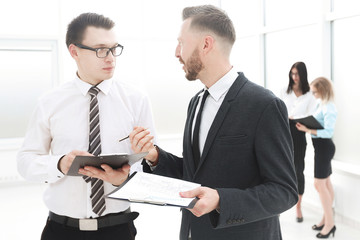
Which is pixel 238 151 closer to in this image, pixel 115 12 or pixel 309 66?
pixel 309 66

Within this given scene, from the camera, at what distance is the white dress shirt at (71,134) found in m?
1.84

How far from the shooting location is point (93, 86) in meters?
1.97

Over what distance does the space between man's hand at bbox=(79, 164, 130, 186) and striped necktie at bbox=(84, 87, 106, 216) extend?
12cm

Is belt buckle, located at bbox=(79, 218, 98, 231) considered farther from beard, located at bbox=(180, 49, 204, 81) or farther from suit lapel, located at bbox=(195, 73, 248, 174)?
beard, located at bbox=(180, 49, 204, 81)

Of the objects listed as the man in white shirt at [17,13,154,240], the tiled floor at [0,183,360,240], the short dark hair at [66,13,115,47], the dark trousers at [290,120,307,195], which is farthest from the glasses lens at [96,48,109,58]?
the dark trousers at [290,120,307,195]

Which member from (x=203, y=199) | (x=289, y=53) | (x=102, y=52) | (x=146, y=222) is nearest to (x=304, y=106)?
(x=289, y=53)

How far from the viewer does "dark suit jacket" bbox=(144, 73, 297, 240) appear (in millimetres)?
1336

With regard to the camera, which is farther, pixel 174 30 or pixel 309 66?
pixel 174 30

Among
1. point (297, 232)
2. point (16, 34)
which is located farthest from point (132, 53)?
point (297, 232)

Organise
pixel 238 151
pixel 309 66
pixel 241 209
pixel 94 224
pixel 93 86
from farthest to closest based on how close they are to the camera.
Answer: pixel 309 66 < pixel 93 86 < pixel 94 224 < pixel 238 151 < pixel 241 209

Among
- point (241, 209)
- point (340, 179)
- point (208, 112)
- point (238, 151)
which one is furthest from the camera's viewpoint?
point (340, 179)

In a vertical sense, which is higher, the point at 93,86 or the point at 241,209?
the point at 93,86

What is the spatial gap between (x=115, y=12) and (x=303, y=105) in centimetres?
416

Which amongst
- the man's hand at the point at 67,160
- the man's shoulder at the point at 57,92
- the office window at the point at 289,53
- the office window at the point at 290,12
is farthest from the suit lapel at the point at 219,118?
the office window at the point at 290,12
